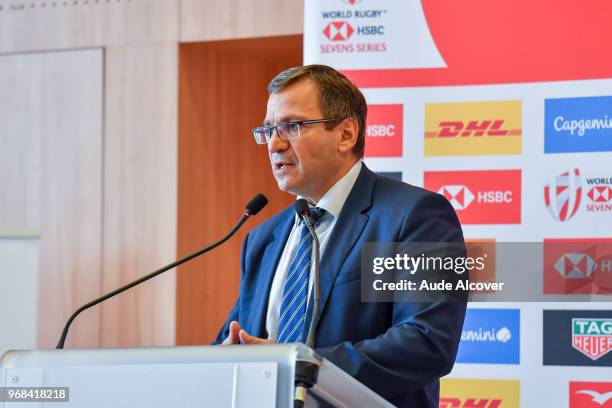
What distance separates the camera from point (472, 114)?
387 centimetres

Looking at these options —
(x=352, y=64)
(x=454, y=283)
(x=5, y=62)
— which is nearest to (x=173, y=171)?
(x=5, y=62)

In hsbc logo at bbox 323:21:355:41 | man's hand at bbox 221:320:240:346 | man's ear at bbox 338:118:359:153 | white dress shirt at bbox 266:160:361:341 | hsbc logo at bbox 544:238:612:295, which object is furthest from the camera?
hsbc logo at bbox 323:21:355:41

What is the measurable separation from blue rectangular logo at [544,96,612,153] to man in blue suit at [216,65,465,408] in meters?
1.17

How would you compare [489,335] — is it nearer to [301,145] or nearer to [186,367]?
[301,145]

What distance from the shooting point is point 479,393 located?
12.4 feet

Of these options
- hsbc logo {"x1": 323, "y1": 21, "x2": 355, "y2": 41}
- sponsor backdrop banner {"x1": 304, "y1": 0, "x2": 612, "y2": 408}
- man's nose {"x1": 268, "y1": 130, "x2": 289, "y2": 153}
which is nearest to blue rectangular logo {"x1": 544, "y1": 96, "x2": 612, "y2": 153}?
sponsor backdrop banner {"x1": 304, "y1": 0, "x2": 612, "y2": 408}

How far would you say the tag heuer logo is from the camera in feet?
12.0

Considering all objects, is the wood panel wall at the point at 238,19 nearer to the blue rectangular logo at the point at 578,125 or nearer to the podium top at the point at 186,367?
the blue rectangular logo at the point at 578,125

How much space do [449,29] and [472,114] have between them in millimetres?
350

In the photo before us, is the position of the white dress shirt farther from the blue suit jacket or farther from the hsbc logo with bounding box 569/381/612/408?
the hsbc logo with bounding box 569/381/612/408

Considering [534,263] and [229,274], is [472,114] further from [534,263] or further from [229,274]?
[229,274]

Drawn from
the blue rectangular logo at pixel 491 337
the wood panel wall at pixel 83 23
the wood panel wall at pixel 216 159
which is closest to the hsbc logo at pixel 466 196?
the blue rectangular logo at pixel 491 337

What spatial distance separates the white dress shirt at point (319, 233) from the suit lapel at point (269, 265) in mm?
12

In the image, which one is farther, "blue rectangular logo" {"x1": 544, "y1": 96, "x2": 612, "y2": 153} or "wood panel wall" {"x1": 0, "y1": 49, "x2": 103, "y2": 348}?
"wood panel wall" {"x1": 0, "y1": 49, "x2": 103, "y2": 348}
